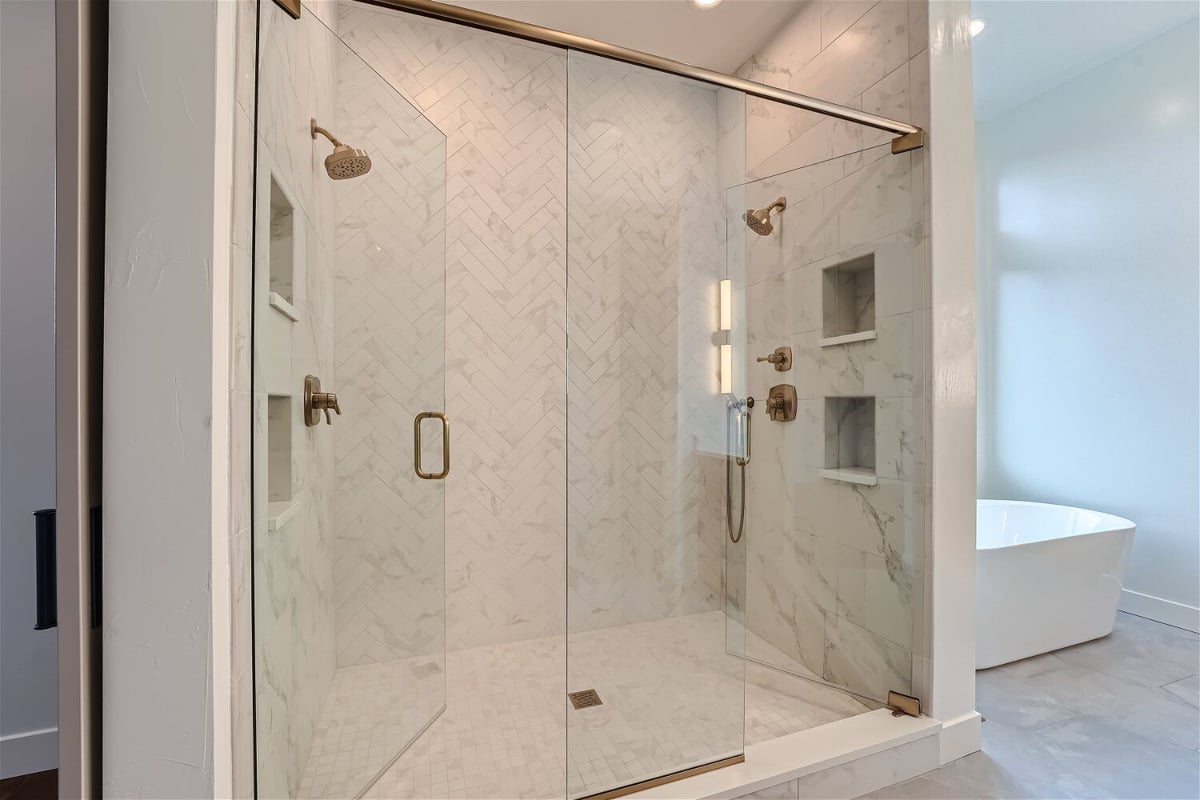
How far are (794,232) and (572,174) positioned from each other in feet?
3.17

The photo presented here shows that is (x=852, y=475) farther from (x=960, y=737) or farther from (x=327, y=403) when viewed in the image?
(x=327, y=403)

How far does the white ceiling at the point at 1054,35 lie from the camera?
281cm

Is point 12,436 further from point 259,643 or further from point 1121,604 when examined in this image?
point 1121,604

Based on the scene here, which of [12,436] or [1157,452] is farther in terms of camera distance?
[1157,452]

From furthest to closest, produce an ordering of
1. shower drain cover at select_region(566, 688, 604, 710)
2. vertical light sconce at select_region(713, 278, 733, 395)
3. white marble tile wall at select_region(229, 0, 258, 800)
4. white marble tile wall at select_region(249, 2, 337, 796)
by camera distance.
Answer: vertical light sconce at select_region(713, 278, 733, 395)
shower drain cover at select_region(566, 688, 604, 710)
white marble tile wall at select_region(249, 2, 337, 796)
white marble tile wall at select_region(229, 0, 258, 800)

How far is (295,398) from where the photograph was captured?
131 cm

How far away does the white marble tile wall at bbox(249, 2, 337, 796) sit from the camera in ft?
3.55

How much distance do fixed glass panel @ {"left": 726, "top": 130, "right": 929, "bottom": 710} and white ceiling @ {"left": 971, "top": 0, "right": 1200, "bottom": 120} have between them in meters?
1.73

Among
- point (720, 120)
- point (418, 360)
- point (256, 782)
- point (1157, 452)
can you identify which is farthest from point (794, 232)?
point (1157, 452)

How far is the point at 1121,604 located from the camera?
123 inches

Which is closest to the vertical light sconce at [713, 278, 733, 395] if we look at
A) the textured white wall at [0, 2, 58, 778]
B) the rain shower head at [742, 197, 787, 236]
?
the rain shower head at [742, 197, 787, 236]

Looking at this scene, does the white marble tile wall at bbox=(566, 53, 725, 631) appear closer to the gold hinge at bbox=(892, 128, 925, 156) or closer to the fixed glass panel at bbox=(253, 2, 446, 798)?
the fixed glass panel at bbox=(253, 2, 446, 798)

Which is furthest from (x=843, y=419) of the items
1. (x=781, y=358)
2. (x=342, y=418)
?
(x=342, y=418)

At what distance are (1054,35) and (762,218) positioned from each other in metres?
2.57
